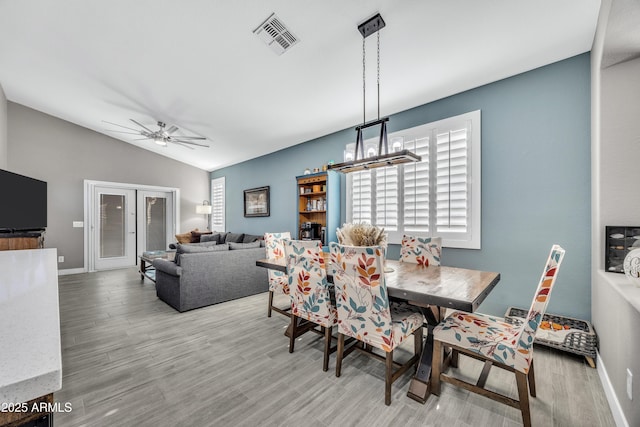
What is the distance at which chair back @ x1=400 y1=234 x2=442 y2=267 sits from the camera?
2639 mm

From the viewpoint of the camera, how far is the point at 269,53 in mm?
2801

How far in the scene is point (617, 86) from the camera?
1979mm

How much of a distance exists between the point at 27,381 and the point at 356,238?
1.86 meters

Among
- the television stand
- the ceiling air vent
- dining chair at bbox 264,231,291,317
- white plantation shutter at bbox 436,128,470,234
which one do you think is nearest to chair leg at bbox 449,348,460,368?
white plantation shutter at bbox 436,128,470,234

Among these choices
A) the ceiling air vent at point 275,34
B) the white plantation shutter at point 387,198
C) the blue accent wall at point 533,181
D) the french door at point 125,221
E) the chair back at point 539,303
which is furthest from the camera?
the french door at point 125,221

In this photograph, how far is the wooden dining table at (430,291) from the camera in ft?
5.00

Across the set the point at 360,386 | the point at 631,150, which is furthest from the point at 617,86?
the point at 360,386

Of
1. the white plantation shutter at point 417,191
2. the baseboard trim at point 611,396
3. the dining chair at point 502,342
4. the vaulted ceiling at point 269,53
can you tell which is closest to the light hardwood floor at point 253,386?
the baseboard trim at point 611,396

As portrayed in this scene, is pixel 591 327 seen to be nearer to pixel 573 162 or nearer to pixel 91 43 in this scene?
pixel 573 162

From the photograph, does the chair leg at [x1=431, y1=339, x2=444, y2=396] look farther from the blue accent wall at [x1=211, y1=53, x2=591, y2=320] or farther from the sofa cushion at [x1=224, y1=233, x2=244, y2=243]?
the sofa cushion at [x1=224, y1=233, x2=244, y2=243]

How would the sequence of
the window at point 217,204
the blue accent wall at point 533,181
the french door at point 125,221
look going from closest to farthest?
1. the blue accent wall at point 533,181
2. the french door at point 125,221
3. the window at point 217,204

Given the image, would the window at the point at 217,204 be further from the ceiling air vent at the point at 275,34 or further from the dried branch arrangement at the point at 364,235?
the dried branch arrangement at the point at 364,235

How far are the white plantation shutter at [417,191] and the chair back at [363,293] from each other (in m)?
1.94

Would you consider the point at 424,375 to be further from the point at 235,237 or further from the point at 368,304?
the point at 235,237
